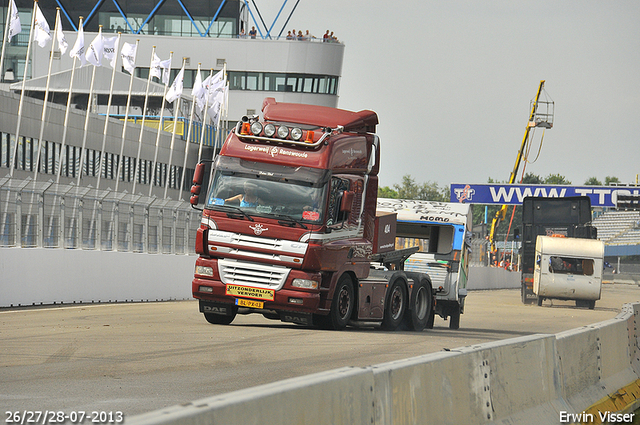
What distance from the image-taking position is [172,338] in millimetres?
13805

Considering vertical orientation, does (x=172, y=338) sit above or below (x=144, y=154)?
below

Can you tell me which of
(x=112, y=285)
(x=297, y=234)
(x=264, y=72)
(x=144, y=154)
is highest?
(x=264, y=72)

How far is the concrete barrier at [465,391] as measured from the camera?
3.98 m

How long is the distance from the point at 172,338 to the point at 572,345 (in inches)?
268

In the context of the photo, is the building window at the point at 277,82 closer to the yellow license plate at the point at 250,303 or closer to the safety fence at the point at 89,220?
the safety fence at the point at 89,220

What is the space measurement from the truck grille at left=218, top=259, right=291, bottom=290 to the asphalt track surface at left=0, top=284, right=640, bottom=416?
81cm

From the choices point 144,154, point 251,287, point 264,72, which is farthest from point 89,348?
point 264,72

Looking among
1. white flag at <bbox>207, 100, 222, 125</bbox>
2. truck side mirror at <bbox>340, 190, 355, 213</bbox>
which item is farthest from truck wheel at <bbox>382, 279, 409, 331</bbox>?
white flag at <bbox>207, 100, 222, 125</bbox>

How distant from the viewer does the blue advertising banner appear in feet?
202

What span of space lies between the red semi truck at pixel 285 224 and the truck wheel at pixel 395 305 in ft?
3.47

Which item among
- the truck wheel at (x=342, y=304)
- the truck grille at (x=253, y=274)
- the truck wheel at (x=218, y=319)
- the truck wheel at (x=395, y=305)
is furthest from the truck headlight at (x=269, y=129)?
the truck wheel at (x=395, y=305)

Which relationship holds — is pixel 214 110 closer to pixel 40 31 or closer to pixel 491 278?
pixel 40 31

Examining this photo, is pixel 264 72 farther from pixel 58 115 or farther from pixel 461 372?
pixel 461 372

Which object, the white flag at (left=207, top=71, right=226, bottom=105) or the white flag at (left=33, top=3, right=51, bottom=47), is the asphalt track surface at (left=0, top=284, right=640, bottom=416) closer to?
the white flag at (left=33, top=3, right=51, bottom=47)
